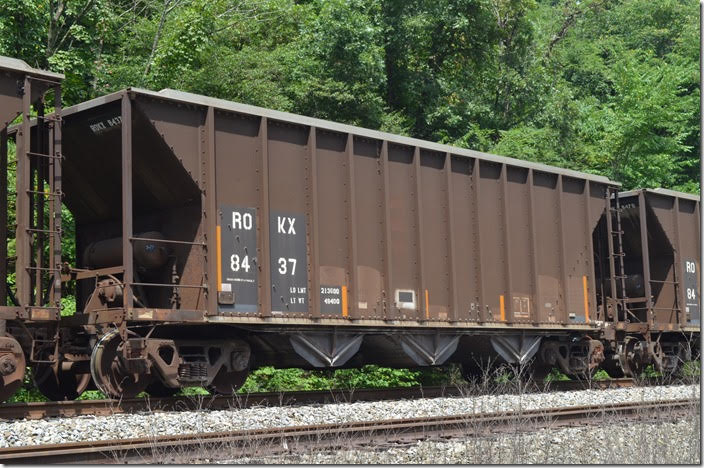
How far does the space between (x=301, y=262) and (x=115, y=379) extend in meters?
3.13

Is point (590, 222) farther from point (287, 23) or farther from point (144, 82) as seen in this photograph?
point (287, 23)

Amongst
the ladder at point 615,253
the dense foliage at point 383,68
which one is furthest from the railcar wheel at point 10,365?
the ladder at point 615,253

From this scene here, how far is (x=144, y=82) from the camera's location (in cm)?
2050

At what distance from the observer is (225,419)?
1023 centimetres

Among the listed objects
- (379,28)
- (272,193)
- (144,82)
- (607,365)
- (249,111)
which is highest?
(379,28)

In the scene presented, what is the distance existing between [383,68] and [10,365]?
18788mm

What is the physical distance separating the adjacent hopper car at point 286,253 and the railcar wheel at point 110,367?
26mm

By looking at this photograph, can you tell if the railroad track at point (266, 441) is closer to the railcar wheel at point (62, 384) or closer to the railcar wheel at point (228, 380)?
the railcar wheel at point (228, 380)

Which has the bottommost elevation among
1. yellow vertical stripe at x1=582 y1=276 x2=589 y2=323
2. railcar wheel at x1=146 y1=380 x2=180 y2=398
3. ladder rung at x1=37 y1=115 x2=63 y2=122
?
railcar wheel at x1=146 y1=380 x2=180 y2=398

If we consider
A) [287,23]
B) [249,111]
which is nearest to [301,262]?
[249,111]

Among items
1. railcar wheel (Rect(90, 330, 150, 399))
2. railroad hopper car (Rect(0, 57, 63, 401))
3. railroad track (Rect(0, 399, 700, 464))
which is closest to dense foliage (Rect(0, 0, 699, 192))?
railroad hopper car (Rect(0, 57, 63, 401))

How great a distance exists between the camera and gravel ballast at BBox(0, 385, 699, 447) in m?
8.94

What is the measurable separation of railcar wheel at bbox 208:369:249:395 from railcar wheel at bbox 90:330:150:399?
1.37m

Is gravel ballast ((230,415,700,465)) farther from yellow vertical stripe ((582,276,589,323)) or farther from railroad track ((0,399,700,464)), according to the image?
yellow vertical stripe ((582,276,589,323))
